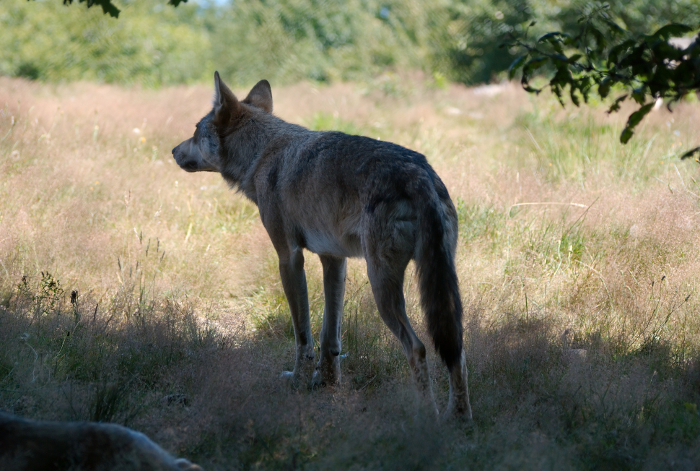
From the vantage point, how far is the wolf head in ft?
17.7

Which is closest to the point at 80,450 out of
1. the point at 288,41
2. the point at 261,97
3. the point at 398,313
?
the point at 398,313

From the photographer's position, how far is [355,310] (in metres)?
5.71

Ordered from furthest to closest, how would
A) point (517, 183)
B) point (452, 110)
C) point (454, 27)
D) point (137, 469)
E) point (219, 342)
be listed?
point (454, 27) < point (452, 110) < point (517, 183) < point (219, 342) < point (137, 469)

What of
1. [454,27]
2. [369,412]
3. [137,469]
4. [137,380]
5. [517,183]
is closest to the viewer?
[137,469]

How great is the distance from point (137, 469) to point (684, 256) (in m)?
5.18

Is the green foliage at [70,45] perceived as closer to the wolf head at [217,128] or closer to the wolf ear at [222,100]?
the wolf head at [217,128]

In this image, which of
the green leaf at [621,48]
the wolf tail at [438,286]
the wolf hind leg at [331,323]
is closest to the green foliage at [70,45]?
the wolf hind leg at [331,323]

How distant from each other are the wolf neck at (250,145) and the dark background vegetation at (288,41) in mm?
22303

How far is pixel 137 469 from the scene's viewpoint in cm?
276

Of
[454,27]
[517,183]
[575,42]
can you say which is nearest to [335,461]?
[575,42]

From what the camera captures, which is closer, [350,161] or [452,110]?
[350,161]

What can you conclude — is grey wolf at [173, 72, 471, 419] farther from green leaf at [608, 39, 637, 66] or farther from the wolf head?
green leaf at [608, 39, 637, 66]

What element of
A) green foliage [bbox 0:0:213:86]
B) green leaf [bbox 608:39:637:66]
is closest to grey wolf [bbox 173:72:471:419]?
green leaf [bbox 608:39:637:66]

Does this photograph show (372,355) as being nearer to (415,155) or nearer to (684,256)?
(415,155)
